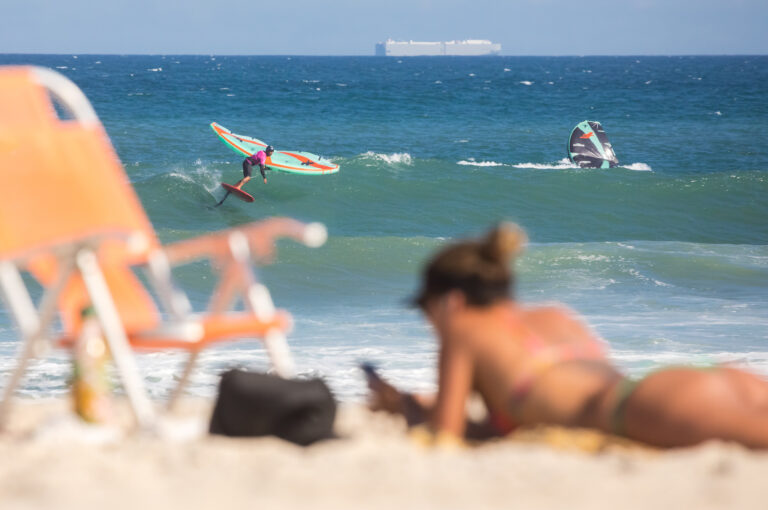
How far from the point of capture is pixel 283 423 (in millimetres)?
2996

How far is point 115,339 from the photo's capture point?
3.00 metres

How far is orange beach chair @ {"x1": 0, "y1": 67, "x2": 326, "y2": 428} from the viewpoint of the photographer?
3049 mm

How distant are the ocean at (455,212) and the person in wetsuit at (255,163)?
0.32 metres

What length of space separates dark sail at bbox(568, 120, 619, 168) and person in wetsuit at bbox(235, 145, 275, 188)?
635cm

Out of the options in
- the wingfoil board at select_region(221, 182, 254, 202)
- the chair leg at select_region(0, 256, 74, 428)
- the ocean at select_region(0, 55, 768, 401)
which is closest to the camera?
the chair leg at select_region(0, 256, 74, 428)

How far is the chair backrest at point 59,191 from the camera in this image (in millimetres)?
3402

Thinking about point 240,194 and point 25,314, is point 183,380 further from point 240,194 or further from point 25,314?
point 240,194

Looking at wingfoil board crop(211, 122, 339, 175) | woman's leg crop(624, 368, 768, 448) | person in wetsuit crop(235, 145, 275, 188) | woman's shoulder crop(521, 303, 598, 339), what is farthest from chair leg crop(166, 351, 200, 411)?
wingfoil board crop(211, 122, 339, 175)

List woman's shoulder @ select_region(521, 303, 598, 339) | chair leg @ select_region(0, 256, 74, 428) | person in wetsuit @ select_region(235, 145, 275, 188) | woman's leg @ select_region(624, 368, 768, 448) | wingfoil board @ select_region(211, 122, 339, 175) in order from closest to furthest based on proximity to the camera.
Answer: woman's leg @ select_region(624, 368, 768, 448), woman's shoulder @ select_region(521, 303, 598, 339), chair leg @ select_region(0, 256, 74, 428), person in wetsuit @ select_region(235, 145, 275, 188), wingfoil board @ select_region(211, 122, 339, 175)

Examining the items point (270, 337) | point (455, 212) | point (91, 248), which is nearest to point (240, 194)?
point (455, 212)

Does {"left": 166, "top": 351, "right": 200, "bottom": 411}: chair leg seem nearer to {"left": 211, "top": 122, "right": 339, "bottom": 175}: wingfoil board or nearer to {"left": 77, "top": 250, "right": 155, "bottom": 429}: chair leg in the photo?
{"left": 77, "top": 250, "right": 155, "bottom": 429}: chair leg

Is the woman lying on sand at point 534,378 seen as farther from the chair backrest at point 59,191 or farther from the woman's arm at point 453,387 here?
the chair backrest at point 59,191

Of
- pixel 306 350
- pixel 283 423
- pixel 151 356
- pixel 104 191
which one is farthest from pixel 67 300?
pixel 306 350

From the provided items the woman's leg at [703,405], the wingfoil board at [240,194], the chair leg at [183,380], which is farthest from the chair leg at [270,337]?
the wingfoil board at [240,194]
